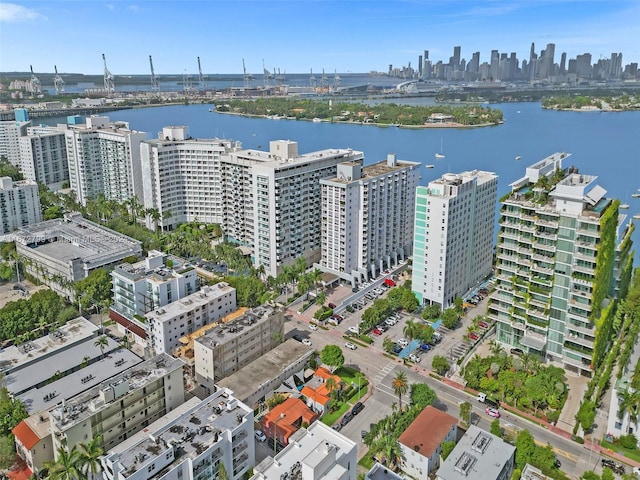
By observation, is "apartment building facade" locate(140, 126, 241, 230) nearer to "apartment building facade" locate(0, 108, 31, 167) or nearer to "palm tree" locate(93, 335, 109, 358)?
"palm tree" locate(93, 335, 109, 358)

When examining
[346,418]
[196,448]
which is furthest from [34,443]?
[346,418]

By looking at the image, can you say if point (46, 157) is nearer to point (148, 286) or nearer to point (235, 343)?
point (148, 286)

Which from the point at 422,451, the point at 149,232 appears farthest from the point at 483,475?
the point at 149,232

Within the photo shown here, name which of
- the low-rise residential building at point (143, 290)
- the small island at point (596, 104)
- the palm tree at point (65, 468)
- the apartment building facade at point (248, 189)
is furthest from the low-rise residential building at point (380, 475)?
the small island at point (596, 104)

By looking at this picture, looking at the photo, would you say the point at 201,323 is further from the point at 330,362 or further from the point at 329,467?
the point at 329,467

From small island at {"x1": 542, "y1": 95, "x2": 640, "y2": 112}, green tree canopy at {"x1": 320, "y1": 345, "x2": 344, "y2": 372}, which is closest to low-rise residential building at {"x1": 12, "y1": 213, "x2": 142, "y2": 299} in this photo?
green tree canopy at {"x1": 320, "y1": 345, "x2": 344, "y2": 372}

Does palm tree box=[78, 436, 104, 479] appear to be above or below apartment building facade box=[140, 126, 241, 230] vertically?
below
